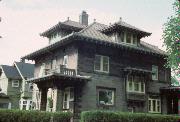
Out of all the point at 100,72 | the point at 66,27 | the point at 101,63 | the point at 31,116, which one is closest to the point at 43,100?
the point at 100,72

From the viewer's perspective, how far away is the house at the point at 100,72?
1057 inches

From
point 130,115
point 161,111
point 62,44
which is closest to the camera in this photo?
point 130,115

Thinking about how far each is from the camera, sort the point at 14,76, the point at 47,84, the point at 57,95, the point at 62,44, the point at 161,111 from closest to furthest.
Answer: the point at 57,95 < the point at 47,84 < the point at 62,44 < the point at 161,111 < the point at 14,76

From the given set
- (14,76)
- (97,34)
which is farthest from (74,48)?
(14,76)

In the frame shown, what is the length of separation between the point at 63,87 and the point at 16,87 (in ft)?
107

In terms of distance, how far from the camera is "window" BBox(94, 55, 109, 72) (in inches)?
1141

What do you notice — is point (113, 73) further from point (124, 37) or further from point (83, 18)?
point (83, 18)

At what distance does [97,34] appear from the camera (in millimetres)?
30438

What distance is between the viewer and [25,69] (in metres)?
58.2

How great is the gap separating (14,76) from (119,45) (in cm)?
3214

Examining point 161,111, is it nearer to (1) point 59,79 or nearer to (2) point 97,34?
(2) point 97,34

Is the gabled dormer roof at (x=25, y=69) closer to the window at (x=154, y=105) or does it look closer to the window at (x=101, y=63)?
the window at (x=101, y=63)

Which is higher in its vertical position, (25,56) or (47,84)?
(25,56)

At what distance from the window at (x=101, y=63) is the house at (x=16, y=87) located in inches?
1111
